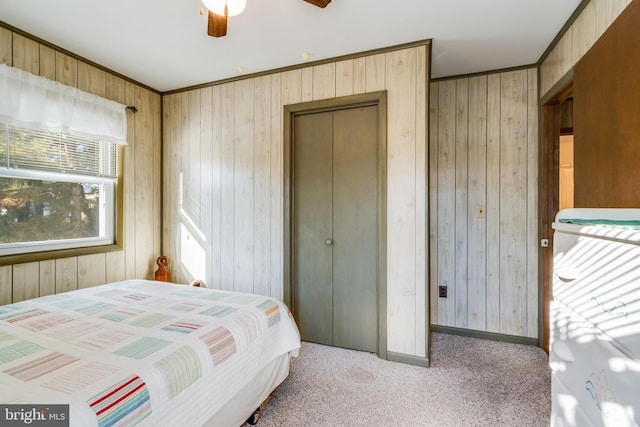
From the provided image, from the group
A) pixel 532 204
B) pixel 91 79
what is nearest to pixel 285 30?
pixel 91 79

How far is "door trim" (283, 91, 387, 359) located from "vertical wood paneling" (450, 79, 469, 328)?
0.96 m

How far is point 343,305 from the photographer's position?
8.73 ft

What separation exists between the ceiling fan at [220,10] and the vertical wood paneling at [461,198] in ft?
6.44

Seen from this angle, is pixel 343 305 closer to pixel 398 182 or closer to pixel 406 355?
pixel 406 355

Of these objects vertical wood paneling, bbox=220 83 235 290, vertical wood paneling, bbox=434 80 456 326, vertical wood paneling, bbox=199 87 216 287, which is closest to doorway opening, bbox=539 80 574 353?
vertical wood paneling, bbox=434 80 456 326

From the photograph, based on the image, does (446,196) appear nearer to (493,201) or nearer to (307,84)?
(493,201)

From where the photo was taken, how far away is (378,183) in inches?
99.2

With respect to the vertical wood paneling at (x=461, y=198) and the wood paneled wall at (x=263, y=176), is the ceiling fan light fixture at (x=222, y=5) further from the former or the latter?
the vertical wood paneling at (x=461, y=198)

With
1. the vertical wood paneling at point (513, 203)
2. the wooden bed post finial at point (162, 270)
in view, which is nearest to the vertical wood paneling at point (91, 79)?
the wooden bed post finial at point (162, 270)

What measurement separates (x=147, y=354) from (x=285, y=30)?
2197 mm

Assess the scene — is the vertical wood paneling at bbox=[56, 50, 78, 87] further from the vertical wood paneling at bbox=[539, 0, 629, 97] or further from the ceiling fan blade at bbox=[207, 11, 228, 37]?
the vertical wood paneling at bbox=[539, 0, 629, 97]

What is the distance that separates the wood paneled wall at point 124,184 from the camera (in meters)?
2.23

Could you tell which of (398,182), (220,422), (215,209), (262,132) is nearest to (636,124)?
(398,182)

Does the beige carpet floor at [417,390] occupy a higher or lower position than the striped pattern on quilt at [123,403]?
lower
